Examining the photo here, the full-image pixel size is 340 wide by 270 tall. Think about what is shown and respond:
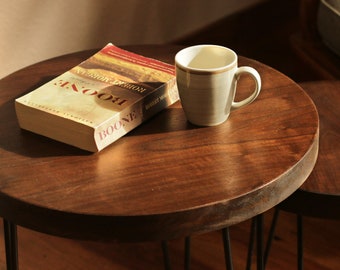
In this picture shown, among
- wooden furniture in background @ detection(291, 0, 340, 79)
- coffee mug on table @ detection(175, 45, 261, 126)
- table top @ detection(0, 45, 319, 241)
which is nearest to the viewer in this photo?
table top @ detection(0, 45, 319, 241)

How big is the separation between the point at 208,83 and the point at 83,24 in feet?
3.09

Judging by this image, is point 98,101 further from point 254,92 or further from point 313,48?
point 313,48

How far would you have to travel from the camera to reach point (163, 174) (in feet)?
2.18

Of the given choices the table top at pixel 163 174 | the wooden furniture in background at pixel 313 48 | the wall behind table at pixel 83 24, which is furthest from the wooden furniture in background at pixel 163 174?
the wall behind table at pixel 83 24

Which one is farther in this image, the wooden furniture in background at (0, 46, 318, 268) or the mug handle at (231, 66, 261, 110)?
the mug handle at (231, 66, 261, 110)

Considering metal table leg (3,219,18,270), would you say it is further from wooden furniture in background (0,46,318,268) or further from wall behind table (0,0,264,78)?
wall behind table (0,0,264,78)

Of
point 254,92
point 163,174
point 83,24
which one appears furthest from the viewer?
point 83,24

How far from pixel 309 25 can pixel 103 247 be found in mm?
706

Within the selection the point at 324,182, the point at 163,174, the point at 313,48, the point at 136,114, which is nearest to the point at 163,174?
the point at 163,174

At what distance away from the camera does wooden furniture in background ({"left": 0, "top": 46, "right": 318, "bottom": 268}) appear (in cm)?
61

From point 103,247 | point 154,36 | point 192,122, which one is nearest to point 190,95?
point 192,122

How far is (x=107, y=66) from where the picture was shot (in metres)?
0.84

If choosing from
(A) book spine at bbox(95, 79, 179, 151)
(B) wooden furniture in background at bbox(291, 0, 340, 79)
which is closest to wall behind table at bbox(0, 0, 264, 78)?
(B) wooden furniture in background at bbox(291, 0, 340, 79)

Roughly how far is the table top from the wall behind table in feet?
2.14
